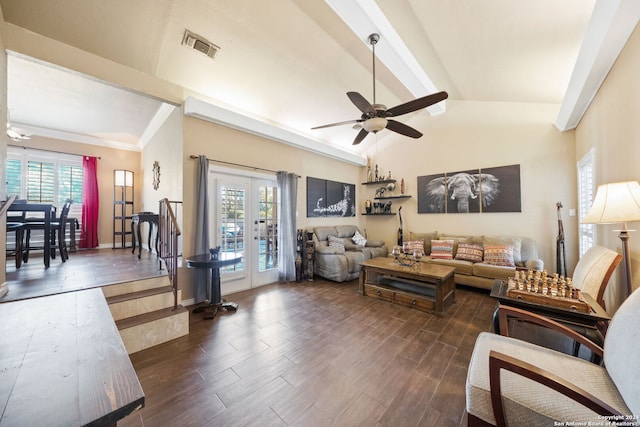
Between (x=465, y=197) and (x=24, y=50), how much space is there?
22.1 ft

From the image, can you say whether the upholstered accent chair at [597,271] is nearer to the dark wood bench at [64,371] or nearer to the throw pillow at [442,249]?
the throw pillow at [442,249]

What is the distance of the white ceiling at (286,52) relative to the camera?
7.84 ft

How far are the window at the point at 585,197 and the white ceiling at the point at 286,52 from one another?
1.15 metres

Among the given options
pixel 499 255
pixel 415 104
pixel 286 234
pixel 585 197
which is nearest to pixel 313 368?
pixel 415 104

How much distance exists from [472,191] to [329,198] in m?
3.09

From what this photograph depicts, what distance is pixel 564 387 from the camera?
996 millimetres

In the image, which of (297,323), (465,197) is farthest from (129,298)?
(465,197)

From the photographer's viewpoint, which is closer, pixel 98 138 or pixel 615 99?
pixel 615 99

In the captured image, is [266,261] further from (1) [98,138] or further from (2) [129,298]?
(1) [98,138]

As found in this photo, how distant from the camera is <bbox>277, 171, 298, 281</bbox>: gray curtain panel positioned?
4.60 meters

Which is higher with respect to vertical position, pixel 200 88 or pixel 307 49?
pixel 307 49

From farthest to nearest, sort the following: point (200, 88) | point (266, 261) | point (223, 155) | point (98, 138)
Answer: point (98, 138), point (266, 261), point (223, 155), point (200, 88)

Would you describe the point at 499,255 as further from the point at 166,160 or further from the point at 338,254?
the point at 166,160

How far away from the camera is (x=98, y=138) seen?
18.0ft
